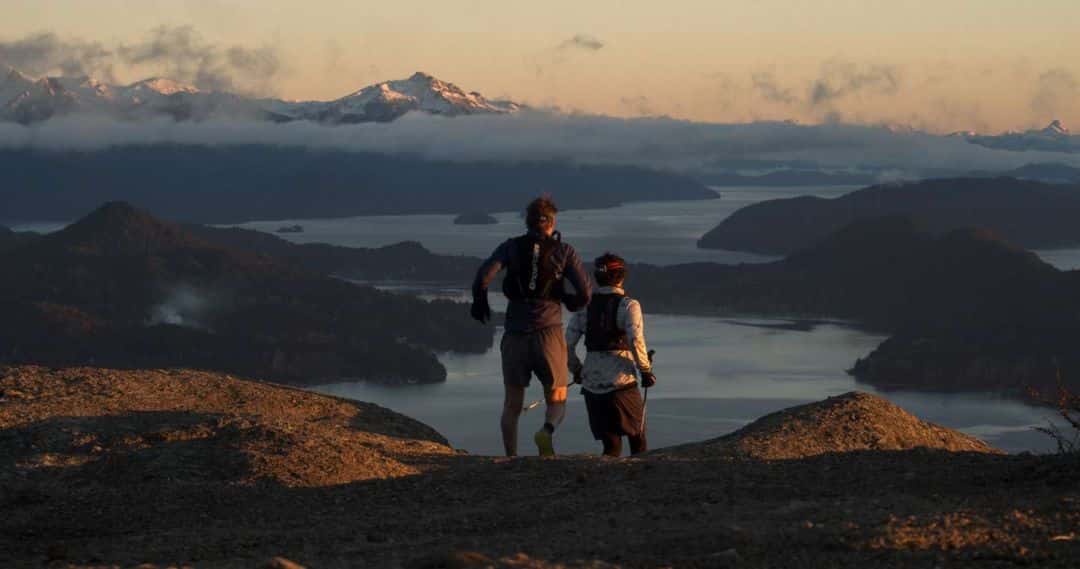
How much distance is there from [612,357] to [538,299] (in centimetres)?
73

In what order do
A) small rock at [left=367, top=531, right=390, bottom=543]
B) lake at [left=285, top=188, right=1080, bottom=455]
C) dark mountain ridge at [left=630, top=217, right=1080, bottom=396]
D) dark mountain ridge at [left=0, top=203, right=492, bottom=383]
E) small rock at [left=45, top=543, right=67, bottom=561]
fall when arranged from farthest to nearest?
1. dark mountain ridge at [left=0, top=203, right=492, bottom=383]
2. dark mountain ridge at [left=630, top=217, right=1080, bottom=396]
3. lake at [left=285, top=188, right=1080, bottom=455]
4. small rock at [left=367, top=531, right=390, bottom=543]
5. small rock at [left=45, top=543, right=67, bottom=561]

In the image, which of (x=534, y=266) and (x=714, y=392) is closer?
(x=534, y=266)

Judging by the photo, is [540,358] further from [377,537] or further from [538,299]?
[377,537]

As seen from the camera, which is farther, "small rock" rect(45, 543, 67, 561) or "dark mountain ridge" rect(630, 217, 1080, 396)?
"dark mountain ridge" rect(630, 217, 1080, 396)

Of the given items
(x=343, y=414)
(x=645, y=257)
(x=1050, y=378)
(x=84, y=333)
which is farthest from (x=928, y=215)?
(x=343, y=414)

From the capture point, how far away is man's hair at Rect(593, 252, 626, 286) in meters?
12.3

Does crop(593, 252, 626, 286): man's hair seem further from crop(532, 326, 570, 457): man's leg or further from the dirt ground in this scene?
the dirt ground

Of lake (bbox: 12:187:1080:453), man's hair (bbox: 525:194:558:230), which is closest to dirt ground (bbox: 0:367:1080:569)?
man's hair (bbox: 525:194:558:230)

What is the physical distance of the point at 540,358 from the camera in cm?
1273

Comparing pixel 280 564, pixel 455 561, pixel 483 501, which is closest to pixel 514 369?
pixel 483 501

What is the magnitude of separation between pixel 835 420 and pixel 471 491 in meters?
4.72

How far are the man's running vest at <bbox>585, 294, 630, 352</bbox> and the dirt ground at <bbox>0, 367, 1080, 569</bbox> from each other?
1.03m

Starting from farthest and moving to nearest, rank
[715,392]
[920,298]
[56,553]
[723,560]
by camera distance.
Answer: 1. [920,298]
2. [715,392]
3. [56,553]
4. [723,560]

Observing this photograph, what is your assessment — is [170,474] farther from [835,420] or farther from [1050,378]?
[1050,378]
